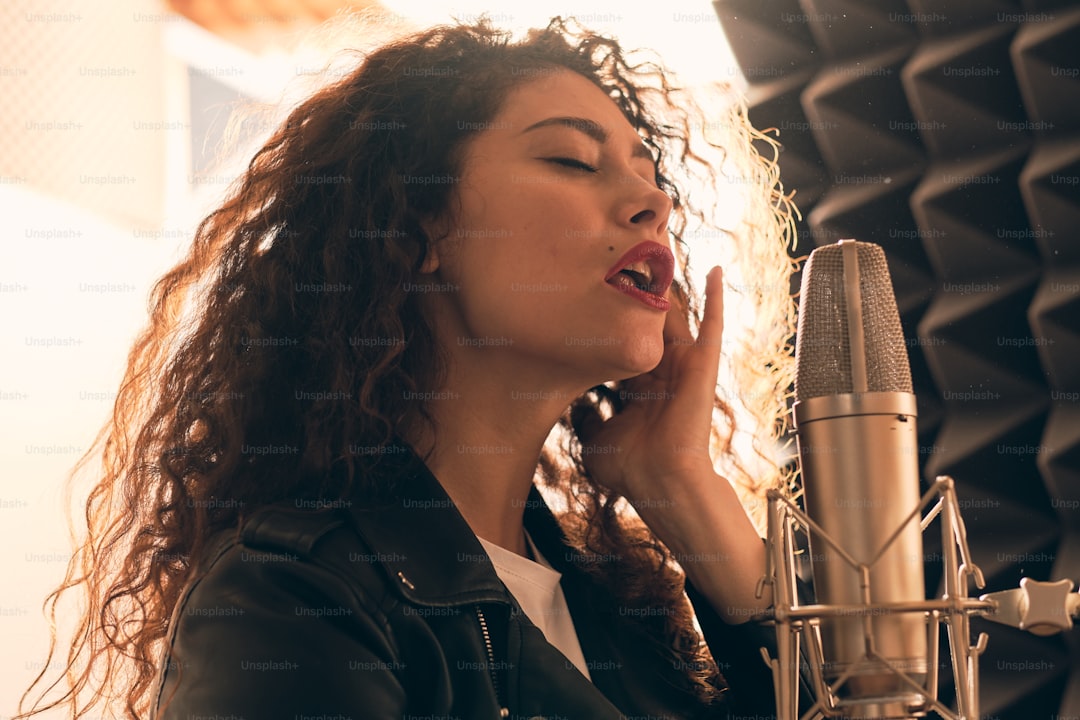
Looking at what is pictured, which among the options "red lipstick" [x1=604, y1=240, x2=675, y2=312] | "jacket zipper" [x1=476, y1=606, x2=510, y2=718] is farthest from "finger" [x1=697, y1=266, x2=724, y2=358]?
"jacket zipper" [x1=476, y1=606, x2=510, y2=718]

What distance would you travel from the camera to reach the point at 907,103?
1681 millimetres

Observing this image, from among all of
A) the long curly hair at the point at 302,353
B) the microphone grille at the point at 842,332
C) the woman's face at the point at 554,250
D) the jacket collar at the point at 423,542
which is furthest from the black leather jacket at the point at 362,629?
the microphone grille at the point at 842,332

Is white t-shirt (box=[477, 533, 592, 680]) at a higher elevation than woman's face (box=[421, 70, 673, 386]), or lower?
lower

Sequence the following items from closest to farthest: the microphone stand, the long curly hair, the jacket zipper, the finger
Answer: the microphone stand → the jacket zipper → the long curly hair → the finger

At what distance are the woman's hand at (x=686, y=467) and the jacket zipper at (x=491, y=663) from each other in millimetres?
364

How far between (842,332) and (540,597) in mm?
610

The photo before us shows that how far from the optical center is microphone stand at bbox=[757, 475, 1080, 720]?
71 centimetres

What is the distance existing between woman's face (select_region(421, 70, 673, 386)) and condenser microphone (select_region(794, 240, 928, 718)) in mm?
434

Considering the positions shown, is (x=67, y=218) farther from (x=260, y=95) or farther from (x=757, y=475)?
(x=757, y=475)

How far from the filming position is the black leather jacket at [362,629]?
92cm

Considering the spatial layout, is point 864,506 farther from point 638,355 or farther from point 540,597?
point 540,597

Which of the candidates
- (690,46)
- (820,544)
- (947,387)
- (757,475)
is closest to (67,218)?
(690,46)

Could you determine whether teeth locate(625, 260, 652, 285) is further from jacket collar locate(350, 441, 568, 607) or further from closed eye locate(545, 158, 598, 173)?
jacket collar locate(350, 441, 568, 607)

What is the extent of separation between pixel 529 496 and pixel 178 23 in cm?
199
